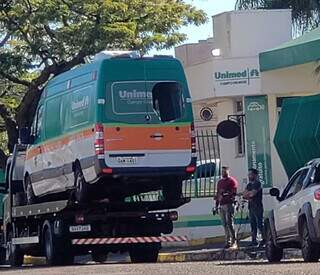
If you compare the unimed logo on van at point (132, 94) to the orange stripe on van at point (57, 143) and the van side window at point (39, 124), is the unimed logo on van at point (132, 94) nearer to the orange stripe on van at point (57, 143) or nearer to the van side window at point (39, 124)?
the orange stripe on van at point (57, 143)

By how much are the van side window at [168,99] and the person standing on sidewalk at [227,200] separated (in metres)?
4.47

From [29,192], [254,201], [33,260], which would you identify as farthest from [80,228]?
[33,260]

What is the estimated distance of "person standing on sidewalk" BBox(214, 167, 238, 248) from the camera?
1047 inches

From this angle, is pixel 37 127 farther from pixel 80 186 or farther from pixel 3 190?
pixel 3 190

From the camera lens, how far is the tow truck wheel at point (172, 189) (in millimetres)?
23438

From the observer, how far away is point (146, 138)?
22312mm

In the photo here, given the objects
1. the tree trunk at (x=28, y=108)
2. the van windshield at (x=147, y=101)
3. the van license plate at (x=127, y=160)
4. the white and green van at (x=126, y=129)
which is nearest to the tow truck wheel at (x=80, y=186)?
the white and green van at (x=126, y=129)

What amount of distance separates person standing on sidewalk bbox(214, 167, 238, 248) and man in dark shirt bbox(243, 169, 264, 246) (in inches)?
14.7

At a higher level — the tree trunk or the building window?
the tree trunk

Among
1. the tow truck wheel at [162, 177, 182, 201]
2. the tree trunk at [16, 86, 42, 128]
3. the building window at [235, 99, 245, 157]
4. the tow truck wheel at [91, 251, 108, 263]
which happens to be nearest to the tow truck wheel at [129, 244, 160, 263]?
the tow truck wheel at [91, 251, 108, 263]

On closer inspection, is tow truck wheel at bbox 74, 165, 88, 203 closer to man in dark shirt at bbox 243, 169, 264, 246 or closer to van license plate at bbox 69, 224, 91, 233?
van license plate at bbox 69, 224, 91, 233

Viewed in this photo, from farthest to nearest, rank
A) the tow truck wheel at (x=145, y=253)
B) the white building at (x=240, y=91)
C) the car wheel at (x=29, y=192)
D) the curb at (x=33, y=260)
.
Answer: the white building at (x=240, y=91) < the curb at (x=33, y=260) < the car wheel at (x=29, y=192) < the tow truck wheel at (x=145, y=253)

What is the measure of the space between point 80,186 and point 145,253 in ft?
9.87

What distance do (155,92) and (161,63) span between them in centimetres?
65
